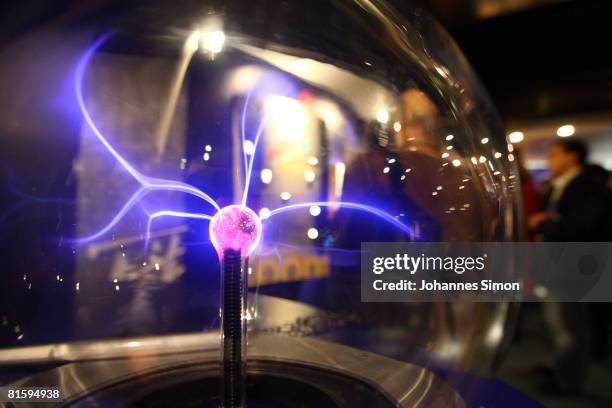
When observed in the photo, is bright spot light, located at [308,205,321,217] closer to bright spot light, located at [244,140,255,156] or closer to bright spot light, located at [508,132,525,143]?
bright spot light, located at [244,140,255,156]

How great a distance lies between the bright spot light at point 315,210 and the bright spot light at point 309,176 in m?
0.06

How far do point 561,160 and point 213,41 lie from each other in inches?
51.9

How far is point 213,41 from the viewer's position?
754 millimetres

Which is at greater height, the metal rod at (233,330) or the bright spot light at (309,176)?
the bright spot light at (309,176)

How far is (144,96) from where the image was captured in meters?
0.85

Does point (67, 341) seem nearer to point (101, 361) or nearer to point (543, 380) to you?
point (101, 361)

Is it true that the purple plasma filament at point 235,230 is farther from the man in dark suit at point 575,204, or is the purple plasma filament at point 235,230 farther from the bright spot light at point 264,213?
the man in dark suit at point 575,204

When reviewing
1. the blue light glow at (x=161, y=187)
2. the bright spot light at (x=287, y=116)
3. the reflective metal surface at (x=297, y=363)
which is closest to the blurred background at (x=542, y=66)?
the reflective metal surface at (x=297, y=363)

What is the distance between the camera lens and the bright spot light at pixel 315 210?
0.77 metres

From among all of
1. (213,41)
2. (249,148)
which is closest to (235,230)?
(249,148)

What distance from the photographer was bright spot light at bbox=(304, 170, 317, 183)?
2.66 ft

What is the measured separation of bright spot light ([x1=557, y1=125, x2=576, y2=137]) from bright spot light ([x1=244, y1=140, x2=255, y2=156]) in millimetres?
2086

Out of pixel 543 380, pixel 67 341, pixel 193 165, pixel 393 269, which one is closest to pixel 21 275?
pixel 67 341

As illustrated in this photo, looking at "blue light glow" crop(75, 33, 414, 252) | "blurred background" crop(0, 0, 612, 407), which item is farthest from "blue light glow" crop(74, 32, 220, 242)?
"blurred background" crop(0, 0, 612, 407)
